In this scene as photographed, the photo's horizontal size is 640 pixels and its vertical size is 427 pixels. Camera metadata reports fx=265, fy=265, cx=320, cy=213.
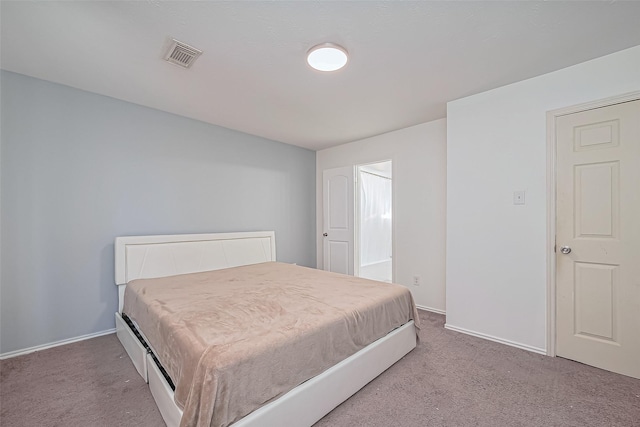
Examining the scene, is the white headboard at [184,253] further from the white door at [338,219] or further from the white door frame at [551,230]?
the white door frame at [551,230]

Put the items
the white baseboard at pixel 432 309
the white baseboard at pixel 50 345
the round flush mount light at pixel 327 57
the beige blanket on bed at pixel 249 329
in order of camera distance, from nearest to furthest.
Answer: the beige blanket on bed at pixel 249 329
the round flush mount light at pixel 327 57
the white baseboard at pixel 50 345
the white baseboard at pixel 432 309

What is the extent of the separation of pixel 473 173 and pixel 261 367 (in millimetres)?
2587

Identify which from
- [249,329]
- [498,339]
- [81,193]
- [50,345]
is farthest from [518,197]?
[50,345]

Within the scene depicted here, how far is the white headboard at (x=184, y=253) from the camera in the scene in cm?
270

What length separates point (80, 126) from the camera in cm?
258

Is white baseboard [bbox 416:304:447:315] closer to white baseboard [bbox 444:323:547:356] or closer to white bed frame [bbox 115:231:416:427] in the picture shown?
white baseboard [bbox 444:323:547:356]

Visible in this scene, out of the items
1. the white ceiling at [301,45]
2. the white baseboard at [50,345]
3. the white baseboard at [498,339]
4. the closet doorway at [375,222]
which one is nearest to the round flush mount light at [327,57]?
the white ceiling at [301,45]

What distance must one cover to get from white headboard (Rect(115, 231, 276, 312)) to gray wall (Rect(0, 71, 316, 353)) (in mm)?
161

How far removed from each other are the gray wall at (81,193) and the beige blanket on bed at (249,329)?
1.78 feet

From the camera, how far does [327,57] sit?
1969mm

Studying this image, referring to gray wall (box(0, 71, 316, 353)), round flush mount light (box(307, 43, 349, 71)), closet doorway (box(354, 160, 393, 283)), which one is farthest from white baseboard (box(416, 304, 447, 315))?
round flush mount light (box(307, 43, 349, 71))

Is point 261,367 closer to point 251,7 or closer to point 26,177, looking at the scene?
point 251,7

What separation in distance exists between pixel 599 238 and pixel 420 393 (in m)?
1.84

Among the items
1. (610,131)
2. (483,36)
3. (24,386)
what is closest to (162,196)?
(24,386)
